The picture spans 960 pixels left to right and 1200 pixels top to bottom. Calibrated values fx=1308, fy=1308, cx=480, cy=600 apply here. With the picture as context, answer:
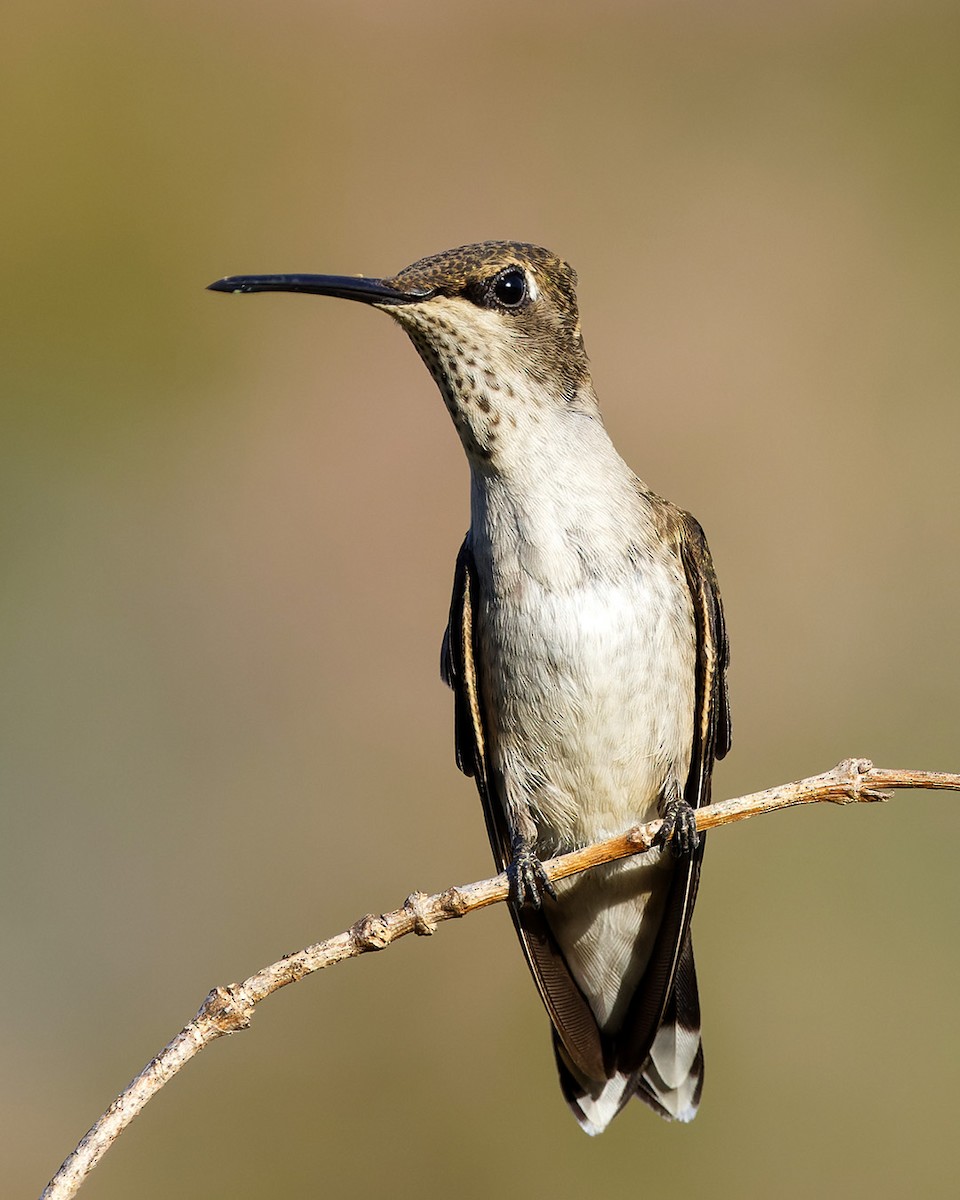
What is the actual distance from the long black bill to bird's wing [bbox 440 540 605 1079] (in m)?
0.89

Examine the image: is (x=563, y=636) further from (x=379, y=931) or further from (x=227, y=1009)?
(x=227, y=1009)

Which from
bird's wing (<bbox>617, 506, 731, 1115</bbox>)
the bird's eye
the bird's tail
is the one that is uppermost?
the bird's eye

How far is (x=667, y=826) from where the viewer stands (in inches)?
152

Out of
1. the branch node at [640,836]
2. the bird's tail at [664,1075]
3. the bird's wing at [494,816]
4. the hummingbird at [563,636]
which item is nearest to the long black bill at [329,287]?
the hummingbird at [563,636]

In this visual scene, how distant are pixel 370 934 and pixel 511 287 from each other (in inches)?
78.7

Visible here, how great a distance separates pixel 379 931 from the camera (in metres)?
2.63

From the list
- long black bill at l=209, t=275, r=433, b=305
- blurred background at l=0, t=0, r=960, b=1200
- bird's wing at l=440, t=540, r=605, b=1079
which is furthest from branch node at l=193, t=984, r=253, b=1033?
blurred background at l=0, t=0, r=960, b=1200

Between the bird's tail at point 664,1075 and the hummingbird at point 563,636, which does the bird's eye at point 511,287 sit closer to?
the hummingbird at point 563,636

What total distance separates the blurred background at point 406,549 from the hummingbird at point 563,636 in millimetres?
2858

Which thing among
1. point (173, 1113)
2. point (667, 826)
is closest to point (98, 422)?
point (173, 1113)

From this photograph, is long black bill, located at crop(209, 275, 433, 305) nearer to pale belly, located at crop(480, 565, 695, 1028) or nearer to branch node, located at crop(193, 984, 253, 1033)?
pale belly, located at crop(480, 565, 695, 1028)

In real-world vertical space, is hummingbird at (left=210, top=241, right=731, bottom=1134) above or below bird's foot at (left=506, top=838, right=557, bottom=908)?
above

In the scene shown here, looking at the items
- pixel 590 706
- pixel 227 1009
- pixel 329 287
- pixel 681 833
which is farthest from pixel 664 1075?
pixel 329 287

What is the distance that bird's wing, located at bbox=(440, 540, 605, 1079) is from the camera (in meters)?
4.12
